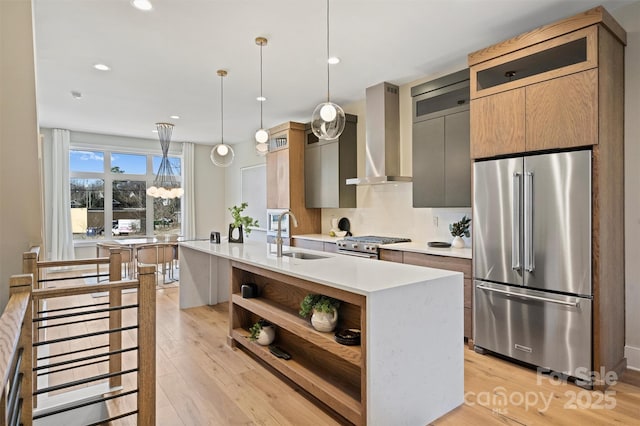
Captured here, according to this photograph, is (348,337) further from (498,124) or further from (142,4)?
(142,4)

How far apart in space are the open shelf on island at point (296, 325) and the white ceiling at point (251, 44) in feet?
7.61

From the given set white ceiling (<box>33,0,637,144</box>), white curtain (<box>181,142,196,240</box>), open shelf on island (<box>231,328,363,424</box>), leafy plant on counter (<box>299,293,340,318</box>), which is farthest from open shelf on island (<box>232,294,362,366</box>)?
white curtain (<box>181,142,196,240</box>)

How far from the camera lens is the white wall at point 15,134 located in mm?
1685

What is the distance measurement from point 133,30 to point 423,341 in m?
3.32

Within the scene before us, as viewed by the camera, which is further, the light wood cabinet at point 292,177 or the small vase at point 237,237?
the light wood cabinet at point 292,177

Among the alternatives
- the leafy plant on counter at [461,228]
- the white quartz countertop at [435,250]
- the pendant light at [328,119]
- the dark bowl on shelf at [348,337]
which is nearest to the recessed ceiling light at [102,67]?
the pendant light at [328,119]

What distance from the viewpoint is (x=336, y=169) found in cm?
512

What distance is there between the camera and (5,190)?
5.62 feet

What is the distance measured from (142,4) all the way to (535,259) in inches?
139

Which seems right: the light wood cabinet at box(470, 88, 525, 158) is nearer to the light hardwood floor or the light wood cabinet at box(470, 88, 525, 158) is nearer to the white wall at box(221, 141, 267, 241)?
the light hardwood floor

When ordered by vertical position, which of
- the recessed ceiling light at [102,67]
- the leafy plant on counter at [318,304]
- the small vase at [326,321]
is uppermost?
the recessed ceiling light at [102,67]

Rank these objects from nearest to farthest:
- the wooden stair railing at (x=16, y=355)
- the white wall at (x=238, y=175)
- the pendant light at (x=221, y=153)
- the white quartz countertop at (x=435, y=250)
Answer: the wooden stair railing at (x=16, y=355), the white quartz countertop at (x=435, y=250), the pendant light at (x=221, y=153), the white wall at (x=238, y=175)

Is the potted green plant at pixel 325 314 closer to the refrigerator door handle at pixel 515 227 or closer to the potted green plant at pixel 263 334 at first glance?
the potted green plant at pixel 263 334

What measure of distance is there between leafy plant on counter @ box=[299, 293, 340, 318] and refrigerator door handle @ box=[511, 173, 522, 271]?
1520mm
